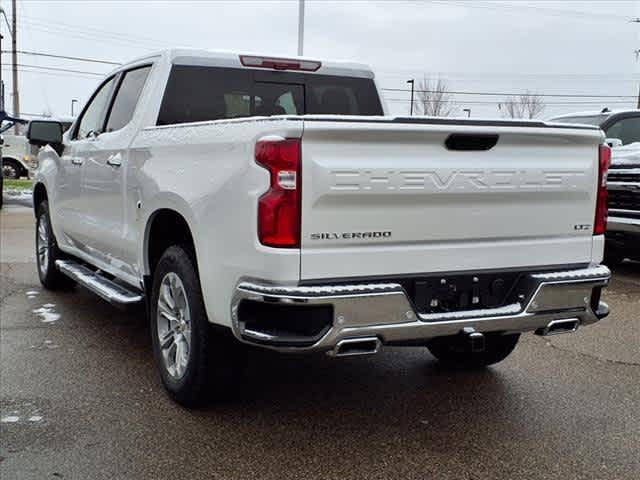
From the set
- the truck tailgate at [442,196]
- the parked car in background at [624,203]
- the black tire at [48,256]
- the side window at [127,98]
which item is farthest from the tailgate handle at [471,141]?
the parked car in background at [624,203]

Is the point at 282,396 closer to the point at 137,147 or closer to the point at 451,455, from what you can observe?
the point at 451,455

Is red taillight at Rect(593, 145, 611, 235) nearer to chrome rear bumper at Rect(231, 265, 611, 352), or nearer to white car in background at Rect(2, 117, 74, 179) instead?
chrome rear bumper at Rect(231, 265, 611, 352)

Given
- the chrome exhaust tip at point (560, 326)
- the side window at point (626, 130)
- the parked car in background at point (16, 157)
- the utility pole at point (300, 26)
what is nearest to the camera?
the chrome exhaust tip at point (560, 326)

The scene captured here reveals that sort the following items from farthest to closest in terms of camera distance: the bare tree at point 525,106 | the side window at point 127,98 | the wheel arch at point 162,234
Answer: the bare tree at point 525,106 → the side window at point 127,98 → the wheel arch at point 162,234

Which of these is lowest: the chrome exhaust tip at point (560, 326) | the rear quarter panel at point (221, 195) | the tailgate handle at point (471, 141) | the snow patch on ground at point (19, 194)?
the snow patch on ground at point (19, 194)

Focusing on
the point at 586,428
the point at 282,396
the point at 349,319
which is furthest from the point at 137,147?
the point at 586,428

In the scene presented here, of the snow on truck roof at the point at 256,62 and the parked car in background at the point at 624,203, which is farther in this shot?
the parked car in background at the point at 624,203

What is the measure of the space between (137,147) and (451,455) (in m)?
2.60

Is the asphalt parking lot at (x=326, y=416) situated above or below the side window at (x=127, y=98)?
below

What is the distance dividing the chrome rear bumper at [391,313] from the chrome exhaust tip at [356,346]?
15mm

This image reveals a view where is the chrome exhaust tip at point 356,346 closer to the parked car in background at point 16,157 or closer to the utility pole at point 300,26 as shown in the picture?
the utility pole at point 300,26

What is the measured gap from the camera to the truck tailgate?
307 centimetres

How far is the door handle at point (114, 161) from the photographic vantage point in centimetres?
469

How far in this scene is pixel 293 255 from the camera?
3043 millimetres
